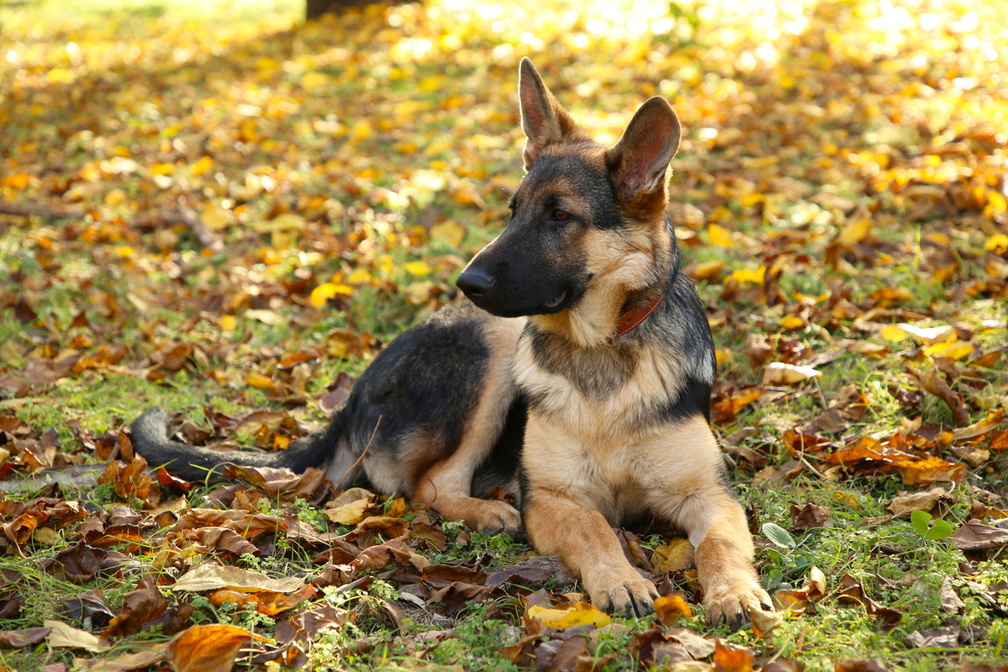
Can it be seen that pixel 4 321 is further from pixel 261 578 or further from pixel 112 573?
pixel 261 578

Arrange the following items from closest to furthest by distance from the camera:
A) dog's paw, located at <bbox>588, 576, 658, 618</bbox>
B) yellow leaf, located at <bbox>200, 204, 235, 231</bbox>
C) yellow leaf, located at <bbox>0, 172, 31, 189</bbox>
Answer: dog's paw, located at <bbox>588, 576, 658, 618</bbox>, yellow leaf, located at <bbox>200, 204, 235, 231</bbox>, yellow leaf, located at <bbox>0, 172, 31, 189</bbox>

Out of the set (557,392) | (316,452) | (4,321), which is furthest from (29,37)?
(557,392)

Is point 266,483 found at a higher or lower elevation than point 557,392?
lower

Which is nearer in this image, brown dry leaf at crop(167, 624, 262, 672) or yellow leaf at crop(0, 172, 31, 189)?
brown dry leaf at crop(167, 624, 262, 672)

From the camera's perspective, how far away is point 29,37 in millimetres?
15789

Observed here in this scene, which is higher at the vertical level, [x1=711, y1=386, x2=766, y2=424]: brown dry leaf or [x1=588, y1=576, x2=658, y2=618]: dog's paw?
[x1=588, y1=576, x2=658, y2=618]: dog's paw

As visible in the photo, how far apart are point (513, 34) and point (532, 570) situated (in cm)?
1121

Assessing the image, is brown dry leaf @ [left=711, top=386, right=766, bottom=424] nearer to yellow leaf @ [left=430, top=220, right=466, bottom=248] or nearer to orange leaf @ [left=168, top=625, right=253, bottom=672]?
orange leaf @ [left=168, top=625, right=253, bottom=672]

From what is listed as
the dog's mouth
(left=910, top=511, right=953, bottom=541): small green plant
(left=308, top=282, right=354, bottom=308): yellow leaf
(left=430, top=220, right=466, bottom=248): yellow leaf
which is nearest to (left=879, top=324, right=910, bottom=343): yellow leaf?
(left=910, top=511, right=953, bottom=541): small green plant

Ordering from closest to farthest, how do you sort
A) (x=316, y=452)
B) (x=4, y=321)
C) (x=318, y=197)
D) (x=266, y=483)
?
(x=266, y=483) < (x=316, y=452) < (x=4, y=321) < (x=318, y=197)

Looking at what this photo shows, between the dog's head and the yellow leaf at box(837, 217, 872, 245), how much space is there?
3293 millimetres

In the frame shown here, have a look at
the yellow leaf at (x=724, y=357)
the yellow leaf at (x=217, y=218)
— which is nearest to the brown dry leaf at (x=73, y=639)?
the yellow leaf at (x=724, y=357)

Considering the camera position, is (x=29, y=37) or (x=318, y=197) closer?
(x=318, y=197)

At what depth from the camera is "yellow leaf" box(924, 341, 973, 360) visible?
4.79 metres
